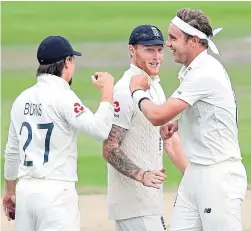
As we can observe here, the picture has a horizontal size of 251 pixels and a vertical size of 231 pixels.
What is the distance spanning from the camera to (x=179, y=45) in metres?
5.89

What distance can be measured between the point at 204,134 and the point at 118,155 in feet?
2.05

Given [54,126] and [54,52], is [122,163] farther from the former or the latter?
[54,52]

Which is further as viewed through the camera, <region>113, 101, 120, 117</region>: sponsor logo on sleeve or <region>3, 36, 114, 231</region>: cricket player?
<region>113, 101, 120, 117</region>: sponsor logo on sleeve

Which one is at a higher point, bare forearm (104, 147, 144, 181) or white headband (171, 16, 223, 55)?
white headband (171, 16, 223, 55)

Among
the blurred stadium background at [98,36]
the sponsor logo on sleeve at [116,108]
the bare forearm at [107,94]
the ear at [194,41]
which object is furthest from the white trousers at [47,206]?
the blurred stadium background at [98,36]

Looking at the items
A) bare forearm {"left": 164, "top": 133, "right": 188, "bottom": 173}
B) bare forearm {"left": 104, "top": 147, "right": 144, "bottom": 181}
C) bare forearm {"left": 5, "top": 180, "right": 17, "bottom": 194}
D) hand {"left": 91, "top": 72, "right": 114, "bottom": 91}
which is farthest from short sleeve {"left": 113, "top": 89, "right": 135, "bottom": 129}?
bare forearm {"left": 5, "top": 180, "right": 17, "bottom": 194}

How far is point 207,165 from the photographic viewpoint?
5.75 meters

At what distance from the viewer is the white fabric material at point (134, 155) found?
6195 mm

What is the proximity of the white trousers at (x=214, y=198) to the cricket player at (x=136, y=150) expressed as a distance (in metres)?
0.42

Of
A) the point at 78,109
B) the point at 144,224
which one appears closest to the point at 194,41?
the point at 78,109

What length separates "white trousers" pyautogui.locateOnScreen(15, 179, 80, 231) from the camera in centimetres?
569

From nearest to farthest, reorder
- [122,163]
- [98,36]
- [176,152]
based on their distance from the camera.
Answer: [122,163], [176,152], [98,36]

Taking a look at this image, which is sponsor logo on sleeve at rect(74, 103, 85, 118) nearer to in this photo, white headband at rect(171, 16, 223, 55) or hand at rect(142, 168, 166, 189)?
hand at rect(142, 168, 166, 189)

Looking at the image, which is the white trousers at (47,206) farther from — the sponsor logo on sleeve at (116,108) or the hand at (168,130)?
the hand at (168,130)
